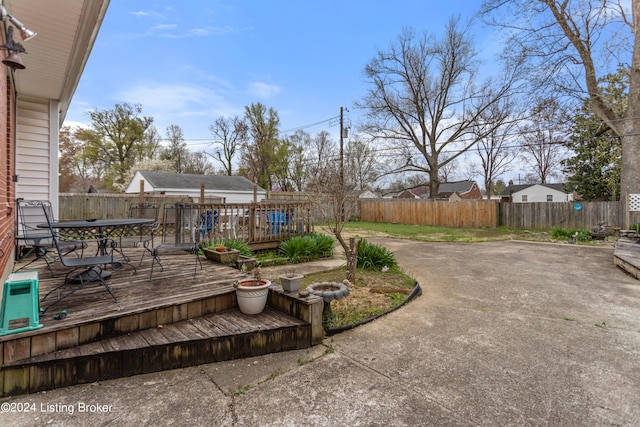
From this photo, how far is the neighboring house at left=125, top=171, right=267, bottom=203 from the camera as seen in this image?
19.4 metres

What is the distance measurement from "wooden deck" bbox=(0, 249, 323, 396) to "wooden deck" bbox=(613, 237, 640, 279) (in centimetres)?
620

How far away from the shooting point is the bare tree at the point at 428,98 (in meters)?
19.5

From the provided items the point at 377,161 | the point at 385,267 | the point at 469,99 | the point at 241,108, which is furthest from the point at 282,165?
the point at 385,267

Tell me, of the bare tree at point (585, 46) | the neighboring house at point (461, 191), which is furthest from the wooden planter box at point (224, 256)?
the neighboring house at point (461, 191)

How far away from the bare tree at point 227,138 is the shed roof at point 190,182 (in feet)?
18.6

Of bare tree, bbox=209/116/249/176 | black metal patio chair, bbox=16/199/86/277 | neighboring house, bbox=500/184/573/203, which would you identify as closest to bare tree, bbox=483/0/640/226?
black metal patio chair, bbox=16/199/86/277

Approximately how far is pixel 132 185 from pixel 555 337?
79.7ft

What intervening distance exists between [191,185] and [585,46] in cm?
2139

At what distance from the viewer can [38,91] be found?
5207 millimetres

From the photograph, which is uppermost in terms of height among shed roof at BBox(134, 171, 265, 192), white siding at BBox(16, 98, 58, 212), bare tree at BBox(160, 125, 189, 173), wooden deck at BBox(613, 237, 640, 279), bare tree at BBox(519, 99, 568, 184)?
bare tree at BBox(160, 125, 189, 173)

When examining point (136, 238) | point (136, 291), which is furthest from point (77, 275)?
point (136, 238)

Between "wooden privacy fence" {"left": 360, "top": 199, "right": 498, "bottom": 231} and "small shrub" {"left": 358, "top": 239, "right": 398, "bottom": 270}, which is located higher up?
"wooden privacy fence" {"left": 360, "top": 199, "right": 498, "bottom": 231}

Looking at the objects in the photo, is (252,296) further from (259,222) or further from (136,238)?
(259,222)

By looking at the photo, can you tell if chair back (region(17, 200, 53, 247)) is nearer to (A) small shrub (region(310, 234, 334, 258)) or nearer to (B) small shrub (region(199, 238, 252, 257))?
(B) small shrub (region(199, 238, 252, 257))
